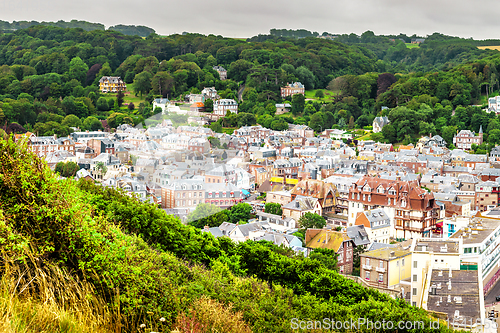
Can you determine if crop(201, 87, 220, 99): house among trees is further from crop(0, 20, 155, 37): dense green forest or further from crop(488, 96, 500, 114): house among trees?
crop(0, 20, 155, 37): dense green forest

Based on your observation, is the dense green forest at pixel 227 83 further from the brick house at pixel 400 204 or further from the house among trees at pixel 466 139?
the brick house at pixel 400 204

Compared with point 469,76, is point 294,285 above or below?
below

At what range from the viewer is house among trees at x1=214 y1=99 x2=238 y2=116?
2689 centimetres

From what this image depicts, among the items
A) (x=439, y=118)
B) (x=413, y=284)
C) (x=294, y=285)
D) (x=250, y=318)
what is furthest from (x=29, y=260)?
(x=439, y=118)

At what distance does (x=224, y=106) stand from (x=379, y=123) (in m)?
7.95

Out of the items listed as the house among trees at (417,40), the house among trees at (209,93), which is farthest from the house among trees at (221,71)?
the house among trees at (417,40)

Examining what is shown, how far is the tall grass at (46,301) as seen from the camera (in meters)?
2.56

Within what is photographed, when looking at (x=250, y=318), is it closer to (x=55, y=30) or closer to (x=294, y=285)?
(x=294, y=285)

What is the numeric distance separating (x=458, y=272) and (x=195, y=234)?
430cm

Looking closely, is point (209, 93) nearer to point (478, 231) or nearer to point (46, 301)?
point (478, 231)

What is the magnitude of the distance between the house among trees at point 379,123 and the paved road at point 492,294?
57.8 feet

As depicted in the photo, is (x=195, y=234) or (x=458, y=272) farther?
(x=458, y=272)

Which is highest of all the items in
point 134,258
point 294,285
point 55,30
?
point 55,30

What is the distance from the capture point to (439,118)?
2578 cm
